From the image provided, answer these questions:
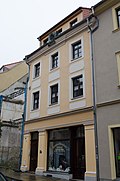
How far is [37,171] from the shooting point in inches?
615

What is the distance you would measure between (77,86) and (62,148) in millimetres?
4436

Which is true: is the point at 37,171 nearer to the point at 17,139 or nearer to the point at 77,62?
the point at 17,139

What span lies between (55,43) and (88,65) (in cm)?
470

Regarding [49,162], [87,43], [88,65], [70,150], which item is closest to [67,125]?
[70,150]

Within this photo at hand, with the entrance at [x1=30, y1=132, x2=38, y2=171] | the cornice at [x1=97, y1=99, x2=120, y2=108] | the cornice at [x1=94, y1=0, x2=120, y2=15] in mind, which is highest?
the cornice at [x1=94, y1=0, x2=120, y2=15]

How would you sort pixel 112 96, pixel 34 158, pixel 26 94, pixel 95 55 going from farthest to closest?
pixel 26 94 → pixel 34 158 → pixel 95 55 → pixel 112 96

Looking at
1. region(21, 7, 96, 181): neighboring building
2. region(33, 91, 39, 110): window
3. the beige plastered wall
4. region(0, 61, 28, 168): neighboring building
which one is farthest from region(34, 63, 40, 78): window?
region(0, 61, 28, 168): neighboring building

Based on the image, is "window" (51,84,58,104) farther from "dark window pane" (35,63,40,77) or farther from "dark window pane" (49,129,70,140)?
"dark window pane" (35,63,40,77)

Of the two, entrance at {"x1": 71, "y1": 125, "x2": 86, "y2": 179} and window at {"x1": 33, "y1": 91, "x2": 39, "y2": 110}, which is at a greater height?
window at {"x1": 33, "y1": 91, "x2": 39, "y2": 110}

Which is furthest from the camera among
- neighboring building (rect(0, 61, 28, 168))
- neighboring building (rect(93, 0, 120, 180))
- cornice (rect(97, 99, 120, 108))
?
neighboring building (rect(0, 61, 28, 168))

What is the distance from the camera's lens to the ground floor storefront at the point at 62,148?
496 inches

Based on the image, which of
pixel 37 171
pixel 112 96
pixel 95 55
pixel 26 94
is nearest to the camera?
pixel 112 96

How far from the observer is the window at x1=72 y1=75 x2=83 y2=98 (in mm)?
14267

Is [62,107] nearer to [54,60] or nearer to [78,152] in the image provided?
[78,152]
